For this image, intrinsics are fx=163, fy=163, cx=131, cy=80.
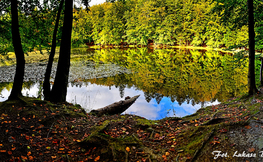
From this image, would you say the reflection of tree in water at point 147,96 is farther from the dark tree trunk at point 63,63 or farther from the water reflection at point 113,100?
the dark tree trunk at point 63,63

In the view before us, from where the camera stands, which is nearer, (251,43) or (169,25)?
(251,43)

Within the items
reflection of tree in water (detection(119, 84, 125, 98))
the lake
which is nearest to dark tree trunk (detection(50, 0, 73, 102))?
the lake

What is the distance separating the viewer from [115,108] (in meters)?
9.57

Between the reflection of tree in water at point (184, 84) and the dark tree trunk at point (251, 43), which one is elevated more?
the dark tree trunk at point (251, 43)

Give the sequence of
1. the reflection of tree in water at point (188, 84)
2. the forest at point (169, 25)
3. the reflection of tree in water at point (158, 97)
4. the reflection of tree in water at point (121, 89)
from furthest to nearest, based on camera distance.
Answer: the forest at point (169, 25)
the reflection of tree in water at point (121, 89)
the reflection of tree in water at point (188, 84)
the reflection of tree in water at point (158, 97)

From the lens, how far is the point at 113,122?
240 inches

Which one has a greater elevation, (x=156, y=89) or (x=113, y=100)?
(x=156, y=89)

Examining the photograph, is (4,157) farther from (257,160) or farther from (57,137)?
(257,160)

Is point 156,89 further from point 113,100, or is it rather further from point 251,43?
point 251,43

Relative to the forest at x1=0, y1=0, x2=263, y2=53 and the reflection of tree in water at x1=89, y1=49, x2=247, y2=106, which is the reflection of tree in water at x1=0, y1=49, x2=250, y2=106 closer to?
the reflection of tree in water at x1=89, y1=49, x2=247, y2=106

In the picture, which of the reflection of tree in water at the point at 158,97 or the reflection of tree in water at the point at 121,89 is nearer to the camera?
the reflection of tree in water at the point at 158,97

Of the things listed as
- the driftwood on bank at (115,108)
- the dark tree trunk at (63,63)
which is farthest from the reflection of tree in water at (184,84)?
the dark tree trunk at (63,63)

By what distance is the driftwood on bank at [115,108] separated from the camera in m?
8.79

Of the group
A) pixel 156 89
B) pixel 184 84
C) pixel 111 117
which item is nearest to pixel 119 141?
pixel 111 117
